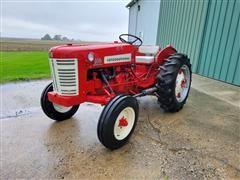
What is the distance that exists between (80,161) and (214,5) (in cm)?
507

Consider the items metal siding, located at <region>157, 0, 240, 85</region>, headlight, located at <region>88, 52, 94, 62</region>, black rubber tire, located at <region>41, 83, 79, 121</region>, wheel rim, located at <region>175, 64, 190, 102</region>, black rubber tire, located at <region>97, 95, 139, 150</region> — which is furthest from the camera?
metal siding, located at <region>157, 0, 240, 85</region>

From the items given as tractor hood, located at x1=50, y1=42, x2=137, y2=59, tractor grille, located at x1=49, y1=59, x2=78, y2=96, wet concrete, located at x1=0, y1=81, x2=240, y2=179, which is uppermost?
tractor hood, located at x1=50, y1=42, x2=137, y2=59

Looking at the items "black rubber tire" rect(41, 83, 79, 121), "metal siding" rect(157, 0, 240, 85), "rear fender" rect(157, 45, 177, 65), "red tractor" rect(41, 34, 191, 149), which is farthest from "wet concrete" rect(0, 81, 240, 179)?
"metal siding" rect(157, 0, 240, 85)

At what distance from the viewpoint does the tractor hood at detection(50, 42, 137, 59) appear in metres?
2.06

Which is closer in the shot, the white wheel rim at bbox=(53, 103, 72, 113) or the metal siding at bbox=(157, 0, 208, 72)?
the white wheel rim at bbox=(53, 103, 72, 113)

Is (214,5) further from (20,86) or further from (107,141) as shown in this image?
(20,86)

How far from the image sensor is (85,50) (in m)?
2.14

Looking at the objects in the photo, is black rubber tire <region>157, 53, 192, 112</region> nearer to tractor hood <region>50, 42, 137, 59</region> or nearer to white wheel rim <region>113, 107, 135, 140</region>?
tractor hood <region>50, 42, 137, 59</region>

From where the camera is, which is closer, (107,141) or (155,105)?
(107,141)

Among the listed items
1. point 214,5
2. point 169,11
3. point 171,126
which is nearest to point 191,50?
point 214,5

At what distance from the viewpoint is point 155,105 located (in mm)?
3521

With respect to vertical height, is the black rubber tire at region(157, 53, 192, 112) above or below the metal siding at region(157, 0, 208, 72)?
below

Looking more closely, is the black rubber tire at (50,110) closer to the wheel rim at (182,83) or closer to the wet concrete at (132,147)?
the wet concrete at (132,147)

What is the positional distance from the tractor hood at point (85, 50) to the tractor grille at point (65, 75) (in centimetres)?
6
